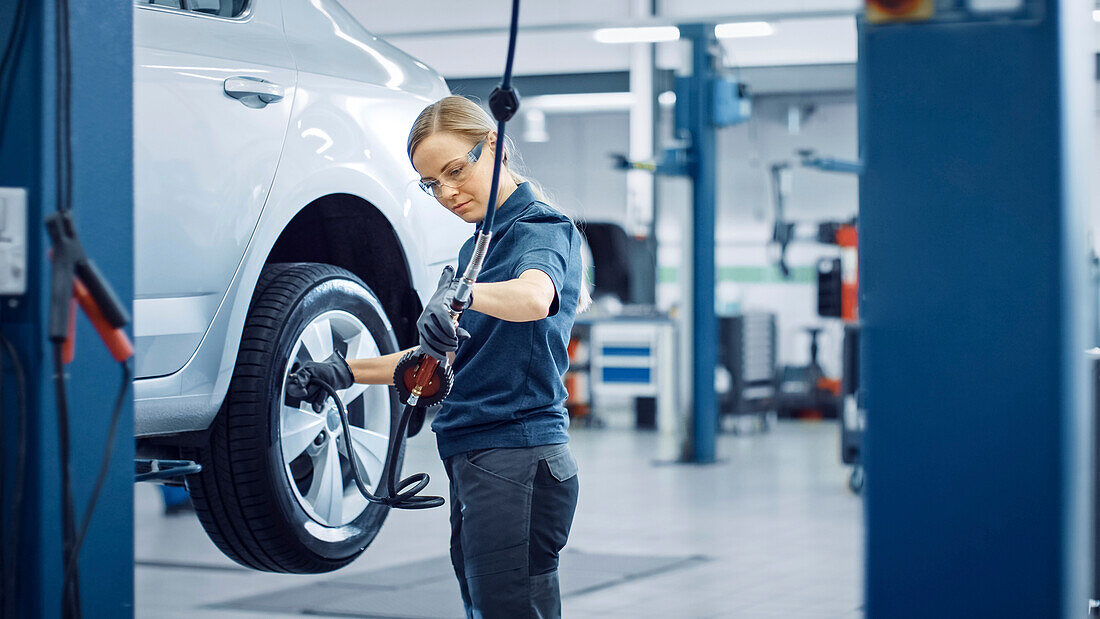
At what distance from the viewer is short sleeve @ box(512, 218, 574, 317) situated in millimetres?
2123

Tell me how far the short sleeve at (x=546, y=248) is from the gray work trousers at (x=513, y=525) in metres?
0.28

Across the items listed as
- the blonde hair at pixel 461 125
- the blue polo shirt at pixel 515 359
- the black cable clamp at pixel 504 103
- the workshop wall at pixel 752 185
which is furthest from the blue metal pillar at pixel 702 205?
the black cable clamp at pixel 504 103

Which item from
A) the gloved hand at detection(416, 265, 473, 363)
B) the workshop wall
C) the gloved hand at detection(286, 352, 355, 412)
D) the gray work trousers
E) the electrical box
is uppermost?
the workshop wall

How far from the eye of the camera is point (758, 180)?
17109mm

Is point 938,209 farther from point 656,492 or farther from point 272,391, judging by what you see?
point 656,492

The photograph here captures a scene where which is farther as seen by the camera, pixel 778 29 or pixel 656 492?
pixel 778 29

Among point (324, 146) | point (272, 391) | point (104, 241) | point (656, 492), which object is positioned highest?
point (324, 146)

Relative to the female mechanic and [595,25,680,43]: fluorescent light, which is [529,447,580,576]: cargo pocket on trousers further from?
[595,25,680,43]: fluorescent light

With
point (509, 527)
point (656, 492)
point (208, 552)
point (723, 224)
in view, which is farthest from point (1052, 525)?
point (723, 224)

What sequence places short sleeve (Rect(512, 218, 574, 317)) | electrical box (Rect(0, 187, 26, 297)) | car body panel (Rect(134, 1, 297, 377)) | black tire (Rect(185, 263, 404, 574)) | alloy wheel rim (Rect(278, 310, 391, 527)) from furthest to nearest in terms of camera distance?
1. alloy wheel rim (Rect(278, 310, 391, 527))
2. black tire (Rect(185, 263, 404, 574))
3. car body panel (Rect(134, 1, 297, 377))
4. short sleeve (Rect(512, 218, 574, 317))
5. electrical box (Rect(0, 187, 26, 297))

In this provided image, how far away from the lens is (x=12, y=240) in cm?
168

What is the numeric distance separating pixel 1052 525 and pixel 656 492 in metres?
5.92

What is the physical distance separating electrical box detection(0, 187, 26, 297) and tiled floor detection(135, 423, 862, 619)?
1.84 m

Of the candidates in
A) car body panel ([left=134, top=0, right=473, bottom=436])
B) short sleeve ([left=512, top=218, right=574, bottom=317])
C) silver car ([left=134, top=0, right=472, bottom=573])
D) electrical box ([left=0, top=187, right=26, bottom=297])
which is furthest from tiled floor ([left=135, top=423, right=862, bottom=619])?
electrical box ([left=0, top=187, right=26, bottom=297])
